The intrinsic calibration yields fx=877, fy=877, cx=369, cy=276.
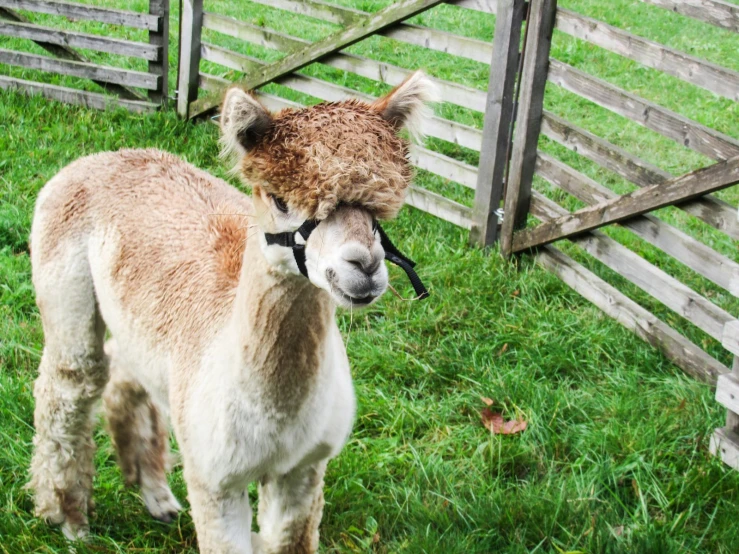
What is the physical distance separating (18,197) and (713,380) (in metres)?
4.48

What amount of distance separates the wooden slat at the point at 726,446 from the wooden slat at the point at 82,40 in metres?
5.87

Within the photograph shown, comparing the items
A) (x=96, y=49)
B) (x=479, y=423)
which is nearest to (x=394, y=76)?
(x=479, y=423)

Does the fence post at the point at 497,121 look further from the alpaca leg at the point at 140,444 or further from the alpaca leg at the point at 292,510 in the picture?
the alpaca leg at the point at 292,510

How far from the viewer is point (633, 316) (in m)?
4.81

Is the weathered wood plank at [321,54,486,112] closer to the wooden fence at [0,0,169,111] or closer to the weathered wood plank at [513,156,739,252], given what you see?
the weathered wood plank at [513,156,739,252]

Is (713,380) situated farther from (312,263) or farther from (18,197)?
(18,197)

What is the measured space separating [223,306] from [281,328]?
1.45ft

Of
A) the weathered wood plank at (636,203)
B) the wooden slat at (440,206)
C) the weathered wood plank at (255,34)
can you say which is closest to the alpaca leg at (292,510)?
the weathered wood plank at (636,203)

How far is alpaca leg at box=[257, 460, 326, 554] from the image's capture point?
300cm

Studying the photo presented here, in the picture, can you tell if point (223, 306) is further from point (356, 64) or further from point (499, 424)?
point (356, 64)

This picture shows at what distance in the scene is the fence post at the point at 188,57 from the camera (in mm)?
7668

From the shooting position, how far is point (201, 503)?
285cm

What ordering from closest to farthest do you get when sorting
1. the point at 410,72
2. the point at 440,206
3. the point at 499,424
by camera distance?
the point at 499,424, the point at 410,72, the point at 440,206

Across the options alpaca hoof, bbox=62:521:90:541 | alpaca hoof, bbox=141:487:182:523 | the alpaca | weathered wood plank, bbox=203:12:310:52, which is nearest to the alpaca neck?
the alpaca
